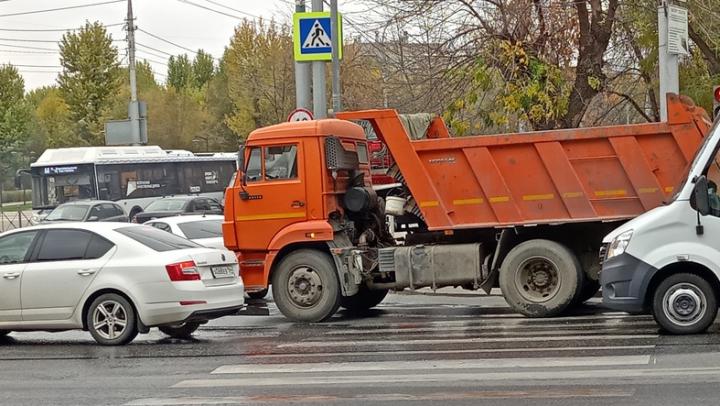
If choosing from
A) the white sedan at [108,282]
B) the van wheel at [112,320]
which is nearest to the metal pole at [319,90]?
the white sedan at [108,282]

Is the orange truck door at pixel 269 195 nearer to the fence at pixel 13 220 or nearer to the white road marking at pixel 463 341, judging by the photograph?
the white road marking at pixel 463 341

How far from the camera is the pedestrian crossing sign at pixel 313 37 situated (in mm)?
20688

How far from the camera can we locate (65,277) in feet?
43.2

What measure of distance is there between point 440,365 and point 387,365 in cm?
52

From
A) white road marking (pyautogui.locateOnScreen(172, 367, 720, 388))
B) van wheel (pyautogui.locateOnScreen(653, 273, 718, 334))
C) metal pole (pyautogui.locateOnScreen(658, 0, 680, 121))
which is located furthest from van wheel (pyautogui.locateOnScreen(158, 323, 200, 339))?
metal pole (pyautogui.locateOnScreen(658, 0, 680, 121))

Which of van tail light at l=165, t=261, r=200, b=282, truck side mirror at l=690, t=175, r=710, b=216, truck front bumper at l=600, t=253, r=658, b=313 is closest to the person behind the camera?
truck side mirror at l=690, t=175, r=710, b=216

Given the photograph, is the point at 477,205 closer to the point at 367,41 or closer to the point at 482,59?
the point at 482,59

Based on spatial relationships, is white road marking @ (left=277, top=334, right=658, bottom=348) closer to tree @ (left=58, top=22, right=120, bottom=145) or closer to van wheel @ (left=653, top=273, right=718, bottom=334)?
van wheel @ (left=653, top=273, right=718, bottom=334)

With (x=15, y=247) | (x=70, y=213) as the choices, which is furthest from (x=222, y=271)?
(x=70, y=213)

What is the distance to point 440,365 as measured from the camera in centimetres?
1037

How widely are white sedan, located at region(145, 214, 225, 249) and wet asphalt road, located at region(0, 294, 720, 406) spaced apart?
4.31 meters

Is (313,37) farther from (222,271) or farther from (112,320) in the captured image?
(112,320)

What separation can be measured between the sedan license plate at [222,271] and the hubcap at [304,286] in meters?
1.55

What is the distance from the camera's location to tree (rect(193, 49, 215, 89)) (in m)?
101
